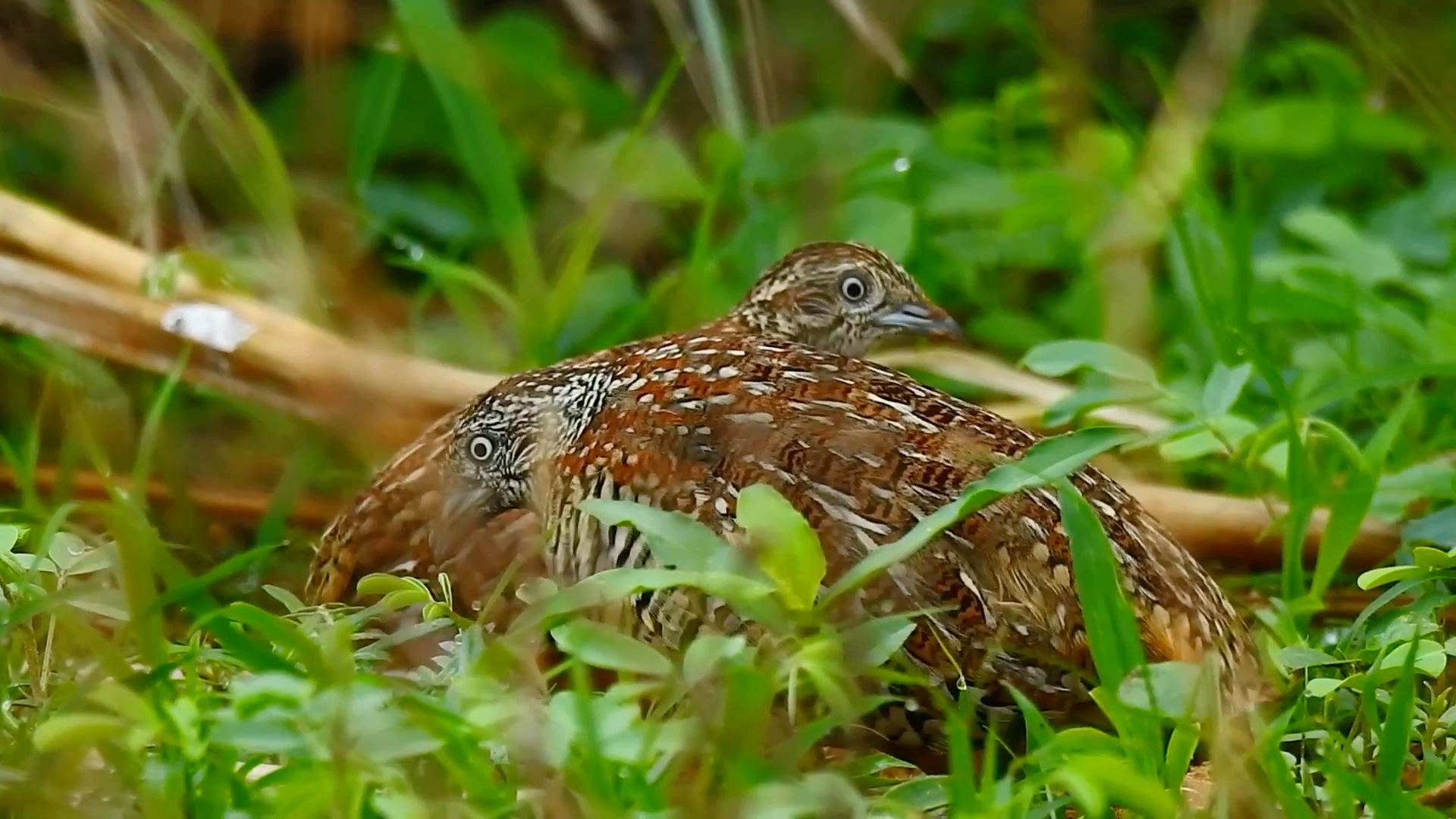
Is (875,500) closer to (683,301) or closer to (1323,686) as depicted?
(1323,686)

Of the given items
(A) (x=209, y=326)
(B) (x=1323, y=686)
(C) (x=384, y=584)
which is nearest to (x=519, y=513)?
(A) (x=209, y=326)

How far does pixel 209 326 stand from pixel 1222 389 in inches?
84.4

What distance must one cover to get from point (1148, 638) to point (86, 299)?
7.94 ft

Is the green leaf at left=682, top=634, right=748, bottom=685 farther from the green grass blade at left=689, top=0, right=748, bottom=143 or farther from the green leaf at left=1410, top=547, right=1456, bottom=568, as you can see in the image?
the green grass blade at left=689, top=0, right=748, bottom=143

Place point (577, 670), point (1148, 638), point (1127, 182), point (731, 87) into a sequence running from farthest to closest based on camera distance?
point (1127, 182) < point (731, 87) < point (1148, 638) < point (577, 670)

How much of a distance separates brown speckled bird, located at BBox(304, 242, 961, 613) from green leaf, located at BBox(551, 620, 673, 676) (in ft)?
3.43

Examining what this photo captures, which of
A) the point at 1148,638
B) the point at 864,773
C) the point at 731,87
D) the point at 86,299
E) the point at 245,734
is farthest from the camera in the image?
the point at 731,87

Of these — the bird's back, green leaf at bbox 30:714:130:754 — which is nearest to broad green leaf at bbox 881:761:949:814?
the bird's back

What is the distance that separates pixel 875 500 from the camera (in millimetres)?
3061

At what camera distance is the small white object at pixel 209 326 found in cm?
427

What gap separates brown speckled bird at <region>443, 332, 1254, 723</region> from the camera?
2.94m

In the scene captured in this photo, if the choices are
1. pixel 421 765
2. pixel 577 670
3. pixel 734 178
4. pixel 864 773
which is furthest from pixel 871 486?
pixel 734 178

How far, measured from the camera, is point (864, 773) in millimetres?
2816

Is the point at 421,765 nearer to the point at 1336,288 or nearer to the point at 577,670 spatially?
the point at 577,670
